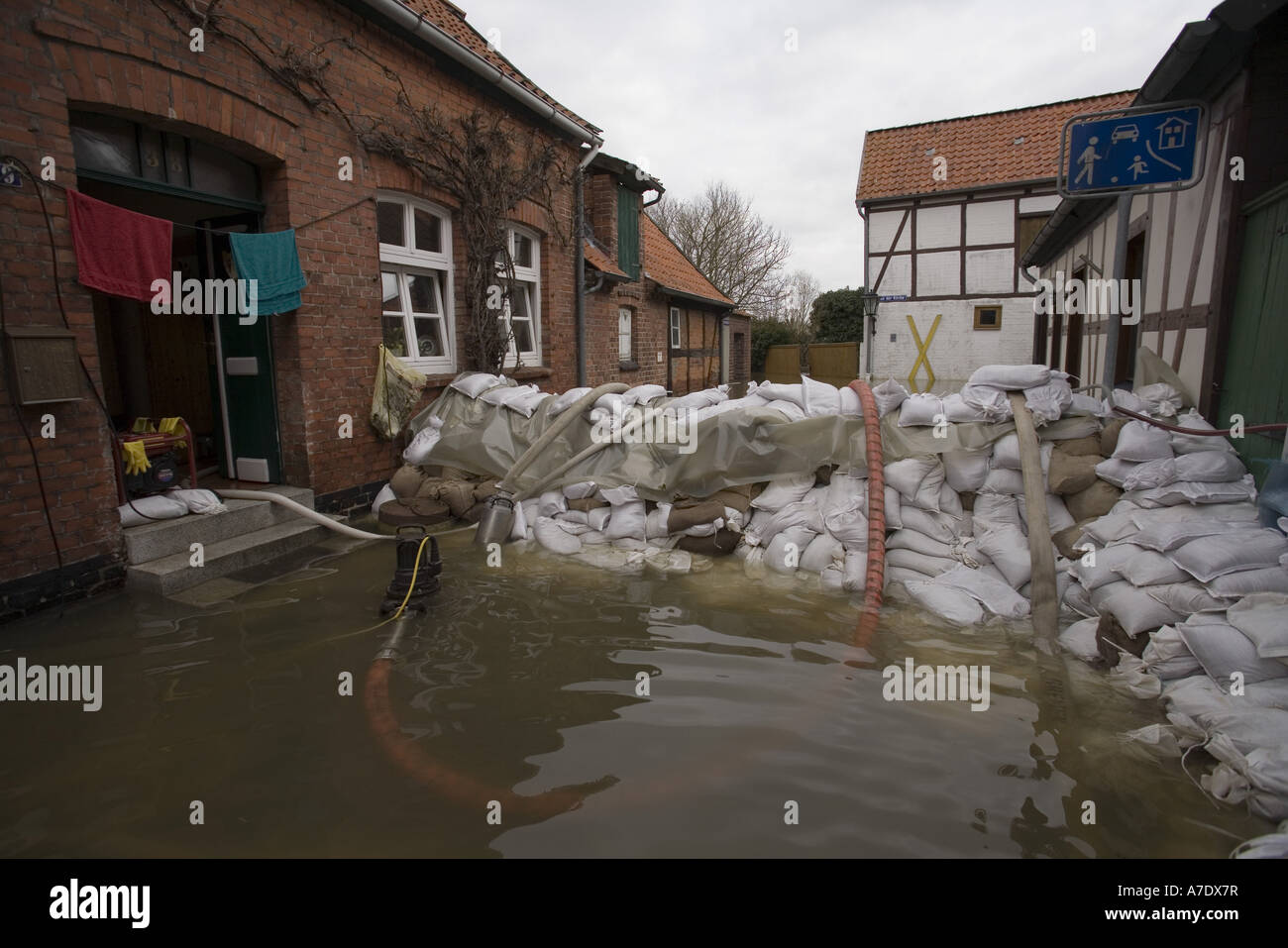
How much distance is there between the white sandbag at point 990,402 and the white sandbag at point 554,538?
290cm

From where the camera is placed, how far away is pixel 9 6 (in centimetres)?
370

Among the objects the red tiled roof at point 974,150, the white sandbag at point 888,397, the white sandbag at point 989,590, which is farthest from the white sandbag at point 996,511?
the red tiled roof at point 974,150

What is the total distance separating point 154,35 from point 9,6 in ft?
2.68

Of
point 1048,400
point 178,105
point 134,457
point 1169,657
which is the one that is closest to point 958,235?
point 1048,400

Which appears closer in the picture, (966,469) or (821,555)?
(821,555)

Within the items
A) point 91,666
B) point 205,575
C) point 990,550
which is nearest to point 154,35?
point 205,575

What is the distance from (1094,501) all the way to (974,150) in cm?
1501

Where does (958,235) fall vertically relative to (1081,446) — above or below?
above

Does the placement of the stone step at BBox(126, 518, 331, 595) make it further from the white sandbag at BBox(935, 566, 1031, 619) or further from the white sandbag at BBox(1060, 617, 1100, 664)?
the white sandbag at BBox(1060, 617, 1100, 664)

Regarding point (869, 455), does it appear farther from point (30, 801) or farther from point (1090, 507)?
point (30, 801)

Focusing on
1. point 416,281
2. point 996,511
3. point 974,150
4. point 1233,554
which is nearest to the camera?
point 1233,554

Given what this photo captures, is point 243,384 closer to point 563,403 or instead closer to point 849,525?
point 563,403

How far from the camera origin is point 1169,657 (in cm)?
298

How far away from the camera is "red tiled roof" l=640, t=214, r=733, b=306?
48.4 feet
